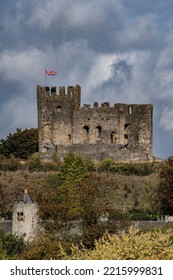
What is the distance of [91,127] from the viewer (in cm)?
7569

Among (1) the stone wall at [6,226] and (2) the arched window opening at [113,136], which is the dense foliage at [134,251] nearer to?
(1) the stone wall at [6,226]

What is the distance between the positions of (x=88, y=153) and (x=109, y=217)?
23573 millimetres

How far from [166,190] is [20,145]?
2344cm

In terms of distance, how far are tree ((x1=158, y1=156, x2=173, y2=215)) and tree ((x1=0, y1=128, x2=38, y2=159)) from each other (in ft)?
62.5

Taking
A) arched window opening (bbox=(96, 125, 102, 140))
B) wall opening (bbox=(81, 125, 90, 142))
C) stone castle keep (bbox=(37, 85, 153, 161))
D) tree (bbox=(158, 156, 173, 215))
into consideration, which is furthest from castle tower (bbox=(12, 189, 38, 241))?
arched window opening (bbox=(96, 125, 102, 140))

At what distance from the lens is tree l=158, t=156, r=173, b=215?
6171cm

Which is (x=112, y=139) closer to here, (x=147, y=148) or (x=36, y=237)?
(x=147, y=148)

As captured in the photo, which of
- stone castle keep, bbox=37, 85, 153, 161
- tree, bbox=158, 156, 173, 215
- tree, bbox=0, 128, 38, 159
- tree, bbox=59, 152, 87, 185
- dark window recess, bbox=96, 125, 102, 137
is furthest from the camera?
tree, bbox=0, 128, 38, 159

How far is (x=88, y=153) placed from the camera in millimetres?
73438

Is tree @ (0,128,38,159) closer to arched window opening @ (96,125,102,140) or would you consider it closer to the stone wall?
arched window opening @ (96,125,102,140)

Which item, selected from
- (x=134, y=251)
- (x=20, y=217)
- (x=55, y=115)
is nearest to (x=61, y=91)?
(x=55, y=115)

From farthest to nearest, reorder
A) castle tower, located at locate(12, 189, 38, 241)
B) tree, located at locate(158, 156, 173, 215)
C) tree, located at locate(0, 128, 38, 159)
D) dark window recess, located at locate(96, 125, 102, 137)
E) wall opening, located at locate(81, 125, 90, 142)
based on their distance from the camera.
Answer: tree, located at locate(0, 128, 38, 159), dark window recess, located at locate(96, 125, 102, 137), wall opening, located at locate(81, 125, 90, 142), tree, located at locate(158, 156, 173, 215), castle tower, located at locate(12, 189, 38, 241)

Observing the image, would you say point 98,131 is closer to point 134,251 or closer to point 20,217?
point 20,217
